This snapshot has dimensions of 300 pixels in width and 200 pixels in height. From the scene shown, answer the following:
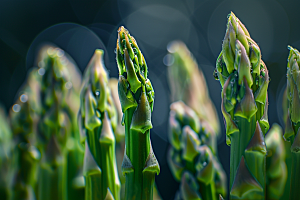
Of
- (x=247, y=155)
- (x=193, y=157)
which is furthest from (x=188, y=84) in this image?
(x=247, y=155)

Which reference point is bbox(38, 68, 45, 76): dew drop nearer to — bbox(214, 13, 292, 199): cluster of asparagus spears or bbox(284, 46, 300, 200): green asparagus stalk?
bbox(214, 13, 292, 199): cluster of asparagus spears

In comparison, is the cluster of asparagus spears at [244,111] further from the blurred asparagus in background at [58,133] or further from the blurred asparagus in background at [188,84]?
the blurred asparagus in background at [58,133]

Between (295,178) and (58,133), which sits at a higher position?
(58,133)

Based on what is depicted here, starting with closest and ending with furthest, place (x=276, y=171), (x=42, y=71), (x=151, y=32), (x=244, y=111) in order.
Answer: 1. (x=244, y=111)
2. (x=276, y=171)
3. (x=42, y=71)
4. (x=151, y=32)

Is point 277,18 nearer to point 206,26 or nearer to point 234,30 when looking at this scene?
point 206,26

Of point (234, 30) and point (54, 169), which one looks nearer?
point (234, 30)

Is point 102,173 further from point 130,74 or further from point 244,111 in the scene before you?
point 244,111

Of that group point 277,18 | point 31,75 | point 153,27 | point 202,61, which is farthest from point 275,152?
point 153,27
